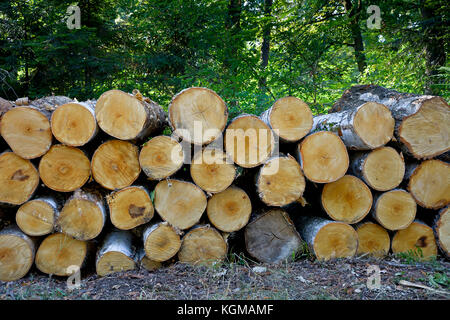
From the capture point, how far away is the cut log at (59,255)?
2.61m

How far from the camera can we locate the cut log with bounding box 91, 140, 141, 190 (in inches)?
96.4

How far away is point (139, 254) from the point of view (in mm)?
2680

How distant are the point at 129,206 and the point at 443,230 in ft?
9.57

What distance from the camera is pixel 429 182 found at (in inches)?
109

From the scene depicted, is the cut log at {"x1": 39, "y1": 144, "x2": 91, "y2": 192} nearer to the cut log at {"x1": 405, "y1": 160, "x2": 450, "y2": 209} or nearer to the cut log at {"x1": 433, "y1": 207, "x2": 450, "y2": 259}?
the cut log at {"x1": 405, "y1": 160, "x2": 450, "y2": 209}

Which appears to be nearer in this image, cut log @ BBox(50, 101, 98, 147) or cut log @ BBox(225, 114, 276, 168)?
cut log @ BBox(50, 101, 98, 147)

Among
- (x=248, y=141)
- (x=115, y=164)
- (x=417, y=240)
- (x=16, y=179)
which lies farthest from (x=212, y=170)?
(x=417, y=240)

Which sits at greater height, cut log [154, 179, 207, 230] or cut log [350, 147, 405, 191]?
cut log [350, 147, 405, 191]

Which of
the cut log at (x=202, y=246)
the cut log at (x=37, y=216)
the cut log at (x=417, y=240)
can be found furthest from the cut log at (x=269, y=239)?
the cut log at (x=37, y=216)

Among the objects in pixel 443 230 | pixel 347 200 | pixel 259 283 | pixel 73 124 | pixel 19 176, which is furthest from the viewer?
pixel 443 230

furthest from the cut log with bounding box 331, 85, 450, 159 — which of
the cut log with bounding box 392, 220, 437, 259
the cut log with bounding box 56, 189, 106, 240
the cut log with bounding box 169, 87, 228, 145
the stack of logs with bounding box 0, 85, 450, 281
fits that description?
the cut log with bounding box 56, 189, 106, 240

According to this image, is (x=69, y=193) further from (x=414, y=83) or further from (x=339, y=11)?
(x=339, y=11)

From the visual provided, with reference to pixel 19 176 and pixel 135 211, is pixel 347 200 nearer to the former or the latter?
pixel 135 211

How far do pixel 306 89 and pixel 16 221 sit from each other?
15.9 feet
